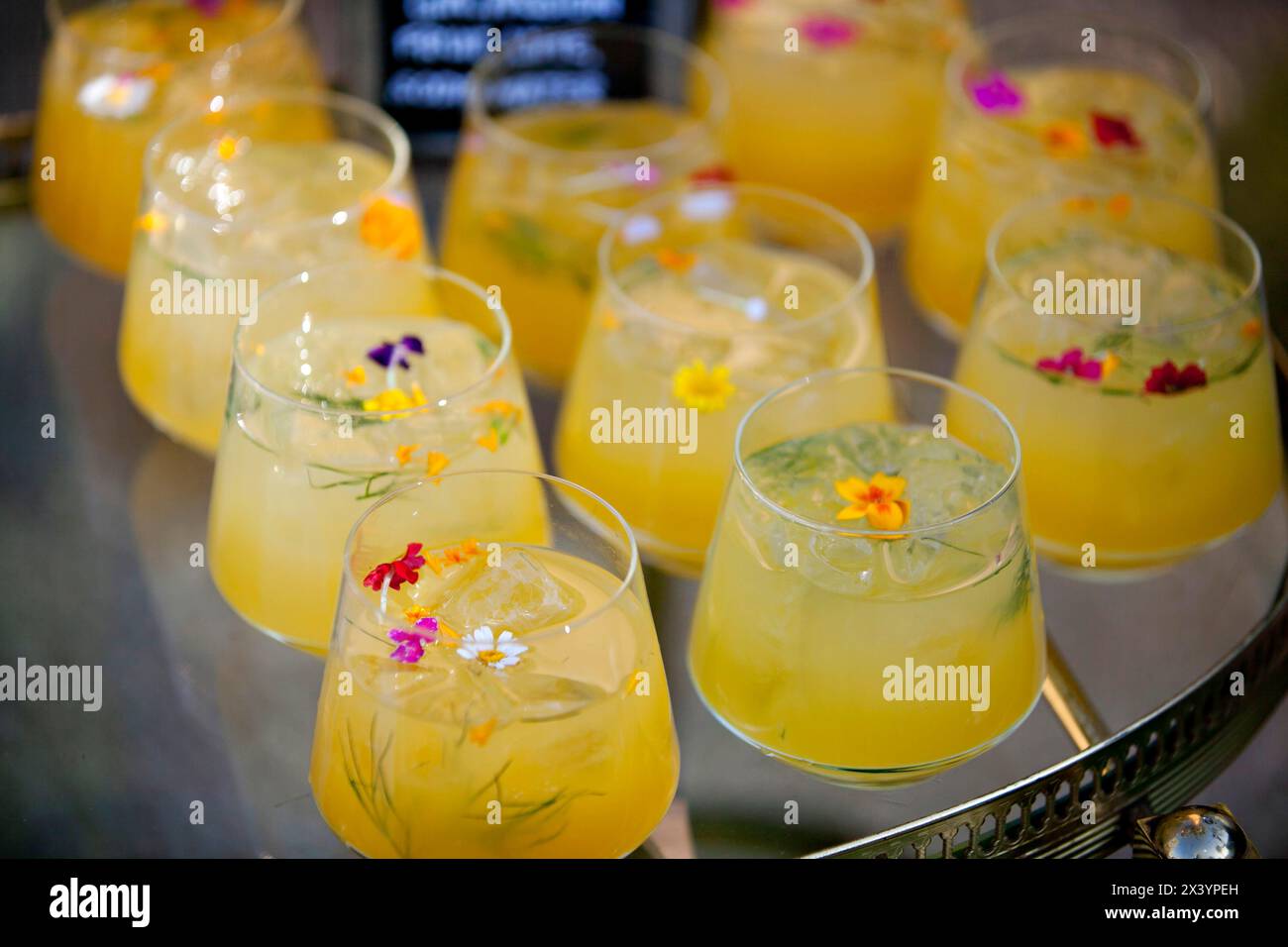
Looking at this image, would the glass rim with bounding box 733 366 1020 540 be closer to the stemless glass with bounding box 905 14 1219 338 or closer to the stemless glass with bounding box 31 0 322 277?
the stemless glass with bounding box 905 14 1219 338

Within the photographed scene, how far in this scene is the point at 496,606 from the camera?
42.1 inches

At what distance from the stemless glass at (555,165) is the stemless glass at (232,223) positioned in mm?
85

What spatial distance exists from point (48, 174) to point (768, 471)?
89 centimetres

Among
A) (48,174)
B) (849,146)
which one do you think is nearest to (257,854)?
(48,174)

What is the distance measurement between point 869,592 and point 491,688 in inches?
9.8

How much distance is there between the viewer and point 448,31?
1780 millimetres

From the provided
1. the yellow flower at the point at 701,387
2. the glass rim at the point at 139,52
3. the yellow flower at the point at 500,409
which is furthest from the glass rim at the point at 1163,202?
the glass rim at the point at 139,52

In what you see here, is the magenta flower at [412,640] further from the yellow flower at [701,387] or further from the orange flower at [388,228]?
the orange flower at [388,228]

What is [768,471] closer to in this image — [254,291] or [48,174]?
[254,291]

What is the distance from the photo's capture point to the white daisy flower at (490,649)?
0.98 m

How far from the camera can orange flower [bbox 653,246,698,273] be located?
1.46 m

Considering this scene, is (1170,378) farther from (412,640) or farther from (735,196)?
(412,640)

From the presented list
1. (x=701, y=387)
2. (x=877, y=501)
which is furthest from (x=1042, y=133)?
(x=877, y=501)

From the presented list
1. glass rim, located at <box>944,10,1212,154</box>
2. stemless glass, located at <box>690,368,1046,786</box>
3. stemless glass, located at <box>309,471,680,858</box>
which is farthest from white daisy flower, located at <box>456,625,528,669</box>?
glass rim, located at <box>944,10,1212,154</box>
